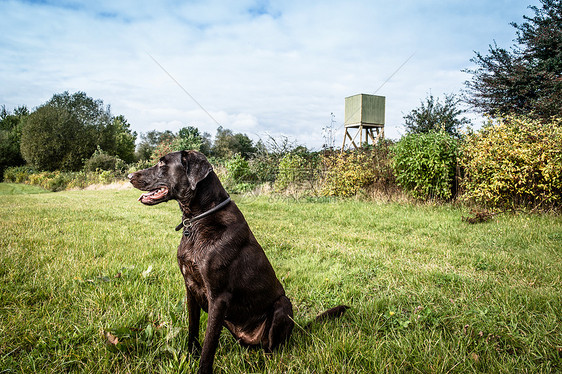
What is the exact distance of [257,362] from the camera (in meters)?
1.89

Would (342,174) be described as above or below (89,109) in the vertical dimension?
below

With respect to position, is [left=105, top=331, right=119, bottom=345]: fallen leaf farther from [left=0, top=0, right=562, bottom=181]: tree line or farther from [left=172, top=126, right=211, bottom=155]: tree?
[left=172, top=126, right=211, bottom=155]: tree

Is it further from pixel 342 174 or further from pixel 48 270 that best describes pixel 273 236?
pixel 342 174

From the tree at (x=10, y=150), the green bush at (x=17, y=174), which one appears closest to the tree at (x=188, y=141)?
the green bush at (x=17, y=174)

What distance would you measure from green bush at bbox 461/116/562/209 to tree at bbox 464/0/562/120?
5759 mm

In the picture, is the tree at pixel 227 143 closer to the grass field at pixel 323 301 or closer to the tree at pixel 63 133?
the tree at pixel 63 133

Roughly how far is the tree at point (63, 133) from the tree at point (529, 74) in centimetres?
3184

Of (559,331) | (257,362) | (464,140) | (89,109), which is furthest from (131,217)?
(89,109)

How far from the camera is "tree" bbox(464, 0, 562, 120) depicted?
11.6 meters

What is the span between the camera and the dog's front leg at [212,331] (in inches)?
64.5

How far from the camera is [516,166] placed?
6.59 metres

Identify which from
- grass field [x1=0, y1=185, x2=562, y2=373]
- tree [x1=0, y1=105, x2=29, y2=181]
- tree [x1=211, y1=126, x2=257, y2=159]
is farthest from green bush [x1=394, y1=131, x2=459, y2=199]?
tree [x1=0, y1=105, x2=29, y2=181]

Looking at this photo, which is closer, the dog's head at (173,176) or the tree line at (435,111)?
the dog's head at (173,176)

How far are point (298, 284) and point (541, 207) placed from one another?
666 centimetres
